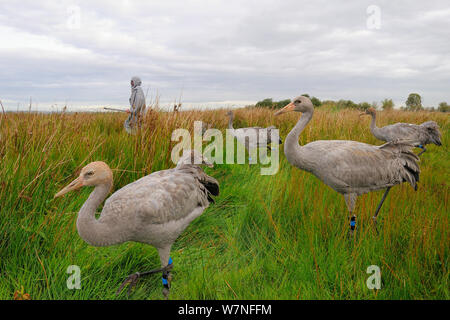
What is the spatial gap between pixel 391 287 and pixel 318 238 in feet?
2.84

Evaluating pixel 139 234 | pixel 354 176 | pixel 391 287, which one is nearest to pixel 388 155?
pixel 354 176

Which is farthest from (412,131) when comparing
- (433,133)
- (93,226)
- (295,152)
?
(93,226)

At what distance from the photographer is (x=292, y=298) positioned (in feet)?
8.27

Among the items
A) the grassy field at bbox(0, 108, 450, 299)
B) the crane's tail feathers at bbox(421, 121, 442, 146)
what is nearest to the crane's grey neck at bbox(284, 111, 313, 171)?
the grassy field at bbox(0, 108, 450, 299)

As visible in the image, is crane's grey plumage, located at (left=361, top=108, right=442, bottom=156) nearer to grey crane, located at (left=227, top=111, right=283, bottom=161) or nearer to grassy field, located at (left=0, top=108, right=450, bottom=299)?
grey crane, located at (left=227, top=111, right=283, bottom=161)

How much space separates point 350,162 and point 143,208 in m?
2.97

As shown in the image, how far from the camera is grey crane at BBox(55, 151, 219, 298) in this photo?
2545 millimetres

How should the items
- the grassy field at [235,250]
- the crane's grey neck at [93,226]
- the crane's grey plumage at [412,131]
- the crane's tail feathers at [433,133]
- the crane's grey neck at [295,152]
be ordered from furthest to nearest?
the crane's tail feathers at [433,133], the crane's grey plumage at [412,131], the crane's grey neck at [295,152], the grassy field at [235,250], the crane's grey neck at [93,226]

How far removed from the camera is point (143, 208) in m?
2.77

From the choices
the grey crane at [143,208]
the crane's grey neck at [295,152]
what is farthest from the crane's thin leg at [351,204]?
the grey crane at [143,208]

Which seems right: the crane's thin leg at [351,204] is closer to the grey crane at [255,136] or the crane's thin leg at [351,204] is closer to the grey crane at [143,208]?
the grey crane at [143,208]

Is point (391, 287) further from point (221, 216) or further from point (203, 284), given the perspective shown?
point (221, 216)

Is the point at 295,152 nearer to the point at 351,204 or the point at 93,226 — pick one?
the point at 351,204

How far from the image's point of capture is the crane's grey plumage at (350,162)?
4.18 m
